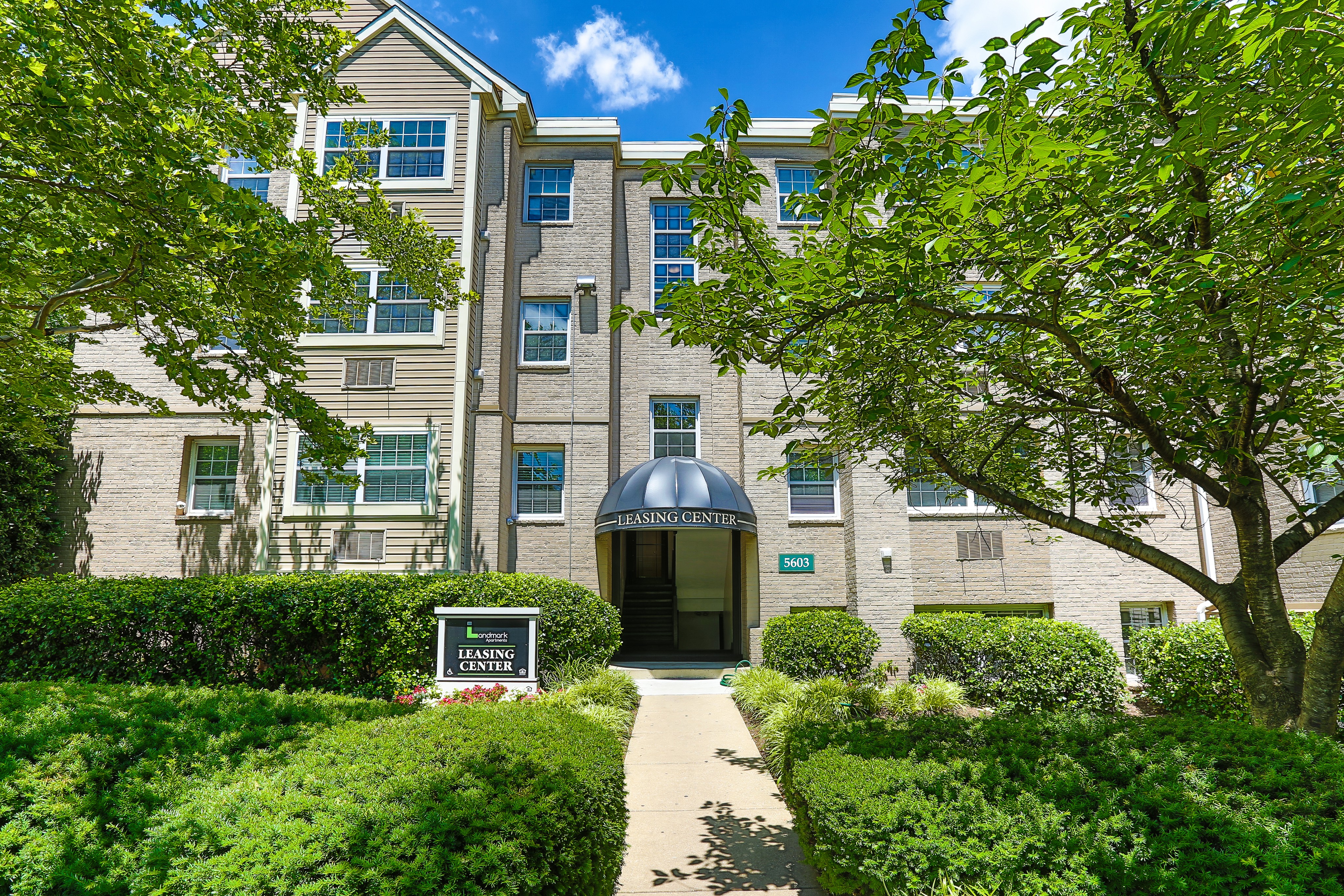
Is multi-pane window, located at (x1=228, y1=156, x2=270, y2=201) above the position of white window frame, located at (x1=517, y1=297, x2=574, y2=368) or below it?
above

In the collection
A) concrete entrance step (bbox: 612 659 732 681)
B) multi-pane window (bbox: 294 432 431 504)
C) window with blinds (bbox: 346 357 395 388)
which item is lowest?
concrete entrance step (bbox: 612 659 732 681)

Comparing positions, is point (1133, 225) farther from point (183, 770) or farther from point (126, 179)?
point (126, 179)

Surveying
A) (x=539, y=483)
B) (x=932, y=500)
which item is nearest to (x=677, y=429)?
(x=539, y=483)

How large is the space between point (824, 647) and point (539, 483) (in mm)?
7502

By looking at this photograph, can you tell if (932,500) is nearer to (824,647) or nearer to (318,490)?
(824,647)

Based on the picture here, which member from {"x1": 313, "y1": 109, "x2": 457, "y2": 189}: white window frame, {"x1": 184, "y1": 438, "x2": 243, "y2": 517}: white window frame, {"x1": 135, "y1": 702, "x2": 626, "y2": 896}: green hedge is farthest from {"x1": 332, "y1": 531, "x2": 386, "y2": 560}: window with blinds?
{"x1": 135, "y1": 702, "x2": 626, "y2": 896}: green hedge

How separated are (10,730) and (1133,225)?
8.97 m

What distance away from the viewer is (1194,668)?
37.9 ft

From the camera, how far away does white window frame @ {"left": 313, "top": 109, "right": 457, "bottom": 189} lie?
16.4 m

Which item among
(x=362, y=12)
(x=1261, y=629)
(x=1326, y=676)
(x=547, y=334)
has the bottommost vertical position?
(x=1326, y=676)

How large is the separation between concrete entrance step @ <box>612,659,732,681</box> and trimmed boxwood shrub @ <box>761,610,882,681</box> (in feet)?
5.24

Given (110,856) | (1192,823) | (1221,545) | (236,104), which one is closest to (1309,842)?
(1192,823)

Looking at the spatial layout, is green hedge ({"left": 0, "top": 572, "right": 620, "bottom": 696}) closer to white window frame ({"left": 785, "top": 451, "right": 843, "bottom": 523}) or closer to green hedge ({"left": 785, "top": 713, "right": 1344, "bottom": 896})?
white window frame ({"left": 785, "top": 451, "right": 843, "bottom": 523})

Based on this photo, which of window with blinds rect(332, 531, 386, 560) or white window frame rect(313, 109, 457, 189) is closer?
window with blinds rect(332, 531, 386, 560)
